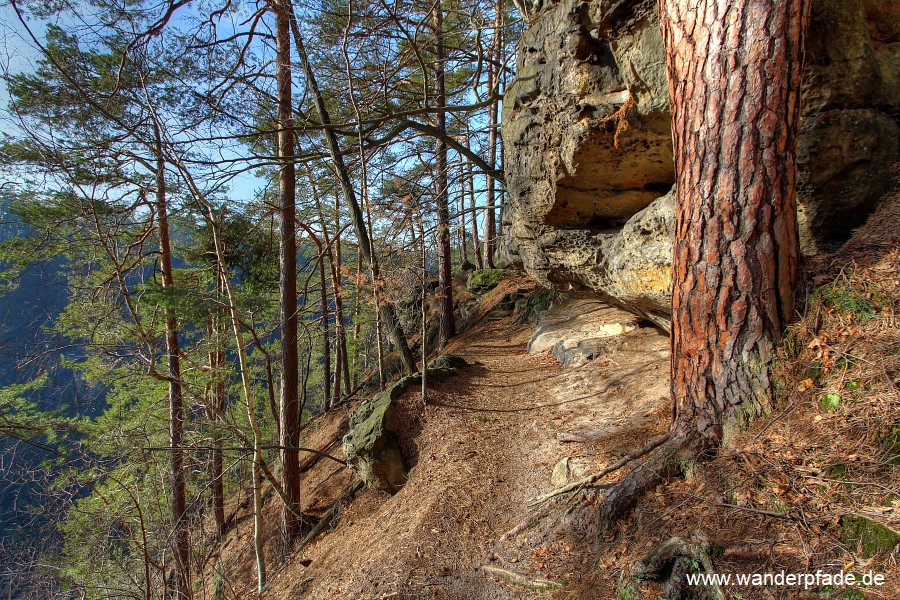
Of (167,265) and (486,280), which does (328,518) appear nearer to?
(167,265)

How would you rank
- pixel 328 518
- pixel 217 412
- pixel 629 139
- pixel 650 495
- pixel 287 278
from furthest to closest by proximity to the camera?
pixel 287 278, pixel 328 518, pixel 217 412, pixel 629 139, pixel 650 495

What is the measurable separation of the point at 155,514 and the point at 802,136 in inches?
342

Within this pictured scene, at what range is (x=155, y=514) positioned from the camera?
615 cm

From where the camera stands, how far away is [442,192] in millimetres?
7902

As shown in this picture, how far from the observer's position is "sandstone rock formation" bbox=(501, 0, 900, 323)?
3574mm

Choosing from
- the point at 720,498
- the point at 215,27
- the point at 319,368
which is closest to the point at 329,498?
the point at 720,498

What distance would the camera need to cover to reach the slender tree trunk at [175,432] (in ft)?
15.6

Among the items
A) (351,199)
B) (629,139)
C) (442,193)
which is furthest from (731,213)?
(351,199)

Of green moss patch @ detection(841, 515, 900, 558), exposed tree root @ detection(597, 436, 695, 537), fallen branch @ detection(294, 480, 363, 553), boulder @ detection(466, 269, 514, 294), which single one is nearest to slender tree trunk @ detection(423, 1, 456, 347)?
boulder @ detection(466, 269, 514, 294)

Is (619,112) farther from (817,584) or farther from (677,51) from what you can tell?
(817,584)

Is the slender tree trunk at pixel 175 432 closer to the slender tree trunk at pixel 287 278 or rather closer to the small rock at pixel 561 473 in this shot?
the slender tree trunk at pixel 287 278

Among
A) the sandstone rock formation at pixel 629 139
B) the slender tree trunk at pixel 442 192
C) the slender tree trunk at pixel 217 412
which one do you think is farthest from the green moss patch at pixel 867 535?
the slender tree trunk at pixel 442 192

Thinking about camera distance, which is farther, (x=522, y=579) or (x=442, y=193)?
(x=442, y=193)

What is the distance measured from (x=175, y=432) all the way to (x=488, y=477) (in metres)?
5.59
